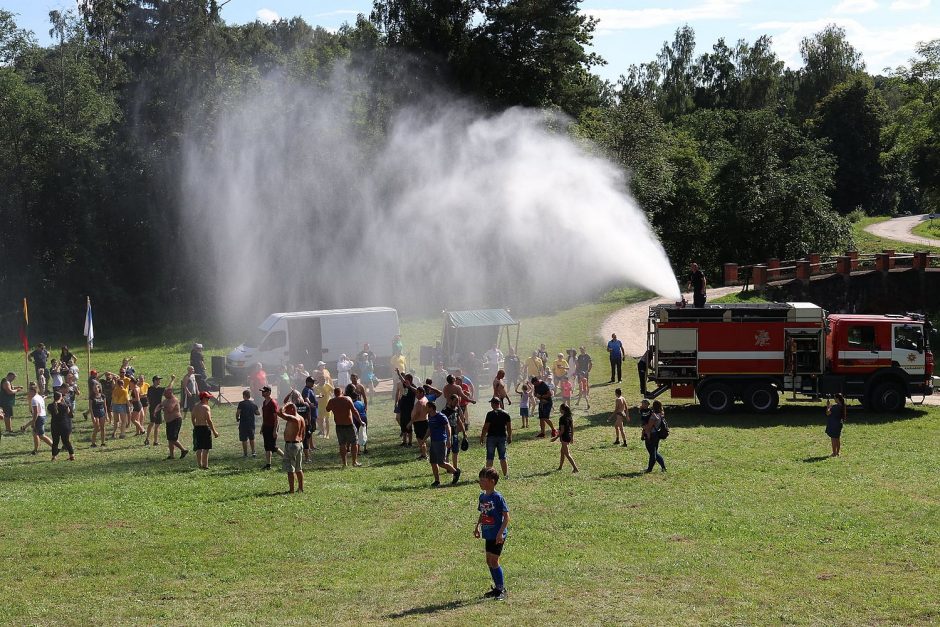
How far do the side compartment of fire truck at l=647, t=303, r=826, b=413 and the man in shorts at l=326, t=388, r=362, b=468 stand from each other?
9737 millimetres

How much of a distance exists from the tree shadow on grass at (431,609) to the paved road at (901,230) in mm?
63525

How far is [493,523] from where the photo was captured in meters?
12.3

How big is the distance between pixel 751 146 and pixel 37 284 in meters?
41.7

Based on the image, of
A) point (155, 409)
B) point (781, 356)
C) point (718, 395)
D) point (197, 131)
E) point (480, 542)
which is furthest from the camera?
point (197, 131)

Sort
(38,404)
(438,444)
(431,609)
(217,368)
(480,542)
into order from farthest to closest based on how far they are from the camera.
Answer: (217,368), (38,404), (438,444), (480,542), (431,609)

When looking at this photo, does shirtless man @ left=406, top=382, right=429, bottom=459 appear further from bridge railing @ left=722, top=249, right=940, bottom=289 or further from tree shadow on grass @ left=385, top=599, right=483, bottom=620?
bridge railing @ left=722, top=249, right=940, bottom=289

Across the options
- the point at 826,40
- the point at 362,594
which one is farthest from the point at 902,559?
the point at 826,40

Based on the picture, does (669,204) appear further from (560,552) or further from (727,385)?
(560,552)

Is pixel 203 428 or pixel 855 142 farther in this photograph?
pixel 855 142

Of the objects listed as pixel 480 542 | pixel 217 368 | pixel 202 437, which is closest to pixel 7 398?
pixel 217 368

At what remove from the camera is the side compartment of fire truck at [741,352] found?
2728 cm

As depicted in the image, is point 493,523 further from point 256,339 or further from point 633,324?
point 633,324

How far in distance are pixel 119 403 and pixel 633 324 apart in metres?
24.1

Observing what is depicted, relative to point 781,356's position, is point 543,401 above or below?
below
